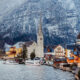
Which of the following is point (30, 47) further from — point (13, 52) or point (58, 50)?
point (58, 50)

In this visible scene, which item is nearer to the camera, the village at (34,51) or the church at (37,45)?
the village at (34,51)

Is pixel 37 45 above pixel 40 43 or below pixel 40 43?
Result: below

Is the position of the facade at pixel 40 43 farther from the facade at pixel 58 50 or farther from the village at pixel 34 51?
the facade at pixel 58 50

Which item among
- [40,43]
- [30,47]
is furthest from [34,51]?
[30,47]

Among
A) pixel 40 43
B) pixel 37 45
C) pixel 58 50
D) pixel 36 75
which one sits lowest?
pixel 36 75

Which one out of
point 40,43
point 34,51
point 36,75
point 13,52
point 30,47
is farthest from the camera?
point 30,47

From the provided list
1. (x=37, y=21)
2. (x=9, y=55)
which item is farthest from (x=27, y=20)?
(x=9, y=55)

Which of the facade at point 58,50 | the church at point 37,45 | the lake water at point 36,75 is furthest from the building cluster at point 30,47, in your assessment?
the lake water at point 36,75

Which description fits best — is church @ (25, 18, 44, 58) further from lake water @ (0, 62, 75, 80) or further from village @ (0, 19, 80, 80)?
lake water @ (0, 62, 75, 80)

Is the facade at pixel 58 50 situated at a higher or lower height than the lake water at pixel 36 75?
higher

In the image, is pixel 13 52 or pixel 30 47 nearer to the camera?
pixel 13 52

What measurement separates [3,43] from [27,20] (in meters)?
3.09

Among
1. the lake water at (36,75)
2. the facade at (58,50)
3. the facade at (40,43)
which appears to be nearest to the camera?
the lake water at (36,75)

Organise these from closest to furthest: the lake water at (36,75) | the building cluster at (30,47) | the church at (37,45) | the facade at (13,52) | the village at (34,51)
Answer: the lake water at (36,75) → the village at (34,51) → the church at (37,45) → the building cluster at (30,47) → the facade at (13,52)
